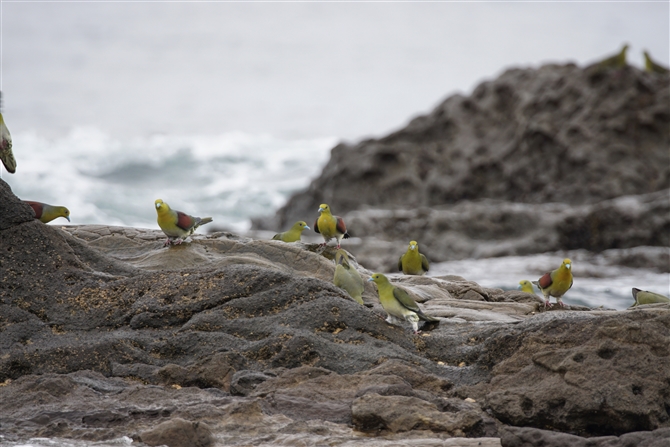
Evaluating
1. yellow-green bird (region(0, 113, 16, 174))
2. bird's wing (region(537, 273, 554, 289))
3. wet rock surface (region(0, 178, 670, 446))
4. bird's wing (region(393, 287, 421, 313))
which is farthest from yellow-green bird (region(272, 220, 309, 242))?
bird's wing (region(393, 287, 421, 313))

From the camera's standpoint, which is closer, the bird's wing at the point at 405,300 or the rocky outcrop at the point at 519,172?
the bird's wing at the point at 405,300

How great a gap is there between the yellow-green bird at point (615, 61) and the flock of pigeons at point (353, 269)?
20.3 metres

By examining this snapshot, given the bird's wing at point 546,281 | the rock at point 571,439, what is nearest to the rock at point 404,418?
the rock at point 571,439

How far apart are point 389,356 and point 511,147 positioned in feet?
85.4

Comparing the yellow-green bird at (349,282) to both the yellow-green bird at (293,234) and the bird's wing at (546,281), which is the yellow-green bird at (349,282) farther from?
the yellow-green bird at (293,234)

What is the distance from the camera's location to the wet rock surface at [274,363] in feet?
17.0

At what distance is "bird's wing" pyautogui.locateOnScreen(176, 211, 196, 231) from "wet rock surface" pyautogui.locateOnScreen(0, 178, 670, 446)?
1.23 m

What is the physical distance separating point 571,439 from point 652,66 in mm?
30557

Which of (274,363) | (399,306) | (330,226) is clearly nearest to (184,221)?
(330,226)

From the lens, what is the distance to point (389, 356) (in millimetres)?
6316

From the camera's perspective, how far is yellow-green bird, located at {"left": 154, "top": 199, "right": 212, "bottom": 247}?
8.77m

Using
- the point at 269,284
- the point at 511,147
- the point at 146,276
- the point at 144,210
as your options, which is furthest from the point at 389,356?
the point at 144,210

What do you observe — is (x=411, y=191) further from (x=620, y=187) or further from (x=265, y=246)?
(x=265, y=246)

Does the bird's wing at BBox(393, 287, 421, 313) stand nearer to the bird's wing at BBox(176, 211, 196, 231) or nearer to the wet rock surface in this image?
the wet rock surface
